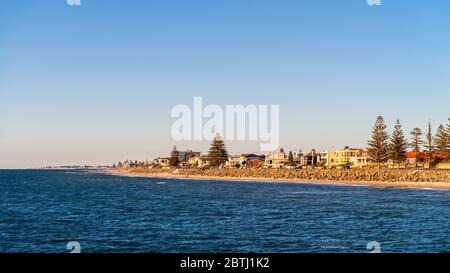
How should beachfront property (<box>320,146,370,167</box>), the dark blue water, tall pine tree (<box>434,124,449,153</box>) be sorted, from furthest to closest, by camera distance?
beachfront property (<box>320,146,370,167</box>)
tall pine tree (<box>434,124,449,153</box>)
the dark blue water

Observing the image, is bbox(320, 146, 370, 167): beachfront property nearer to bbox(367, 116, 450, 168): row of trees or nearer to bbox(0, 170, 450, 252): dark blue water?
bbox(367, 116, 450, 168): row of trees

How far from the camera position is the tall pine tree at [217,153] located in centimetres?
18012

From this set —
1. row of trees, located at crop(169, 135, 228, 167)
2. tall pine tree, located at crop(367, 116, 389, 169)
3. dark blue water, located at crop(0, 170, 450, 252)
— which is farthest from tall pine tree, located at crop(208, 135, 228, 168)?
dark blue water, located at crop(0, 170, 450, 252)

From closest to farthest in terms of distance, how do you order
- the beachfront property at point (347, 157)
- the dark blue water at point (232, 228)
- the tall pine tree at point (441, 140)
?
the dark blue water at point (232, 228) → the tall pine tree at point (441, 140) → the beachfront property at point (347, 157)

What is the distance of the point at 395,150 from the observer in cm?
11419

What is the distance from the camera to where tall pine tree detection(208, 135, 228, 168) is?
7092 inches

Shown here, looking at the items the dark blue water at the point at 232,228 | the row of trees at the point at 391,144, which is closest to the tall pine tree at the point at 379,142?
the row of trees at the point at 391,144

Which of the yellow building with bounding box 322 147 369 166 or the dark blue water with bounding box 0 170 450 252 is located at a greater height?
the yellow building with bounding box 322 147 369 166

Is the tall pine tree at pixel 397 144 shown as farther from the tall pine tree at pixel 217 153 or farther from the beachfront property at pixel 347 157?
the tall pine tree at pixel 217 153

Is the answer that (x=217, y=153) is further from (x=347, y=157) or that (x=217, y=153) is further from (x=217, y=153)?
(x=347, y=157)

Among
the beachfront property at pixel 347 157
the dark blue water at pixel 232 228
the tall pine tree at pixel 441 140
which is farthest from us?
the beachfront property at pixel 347 157

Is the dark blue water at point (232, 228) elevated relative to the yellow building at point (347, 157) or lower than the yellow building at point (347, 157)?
lower
